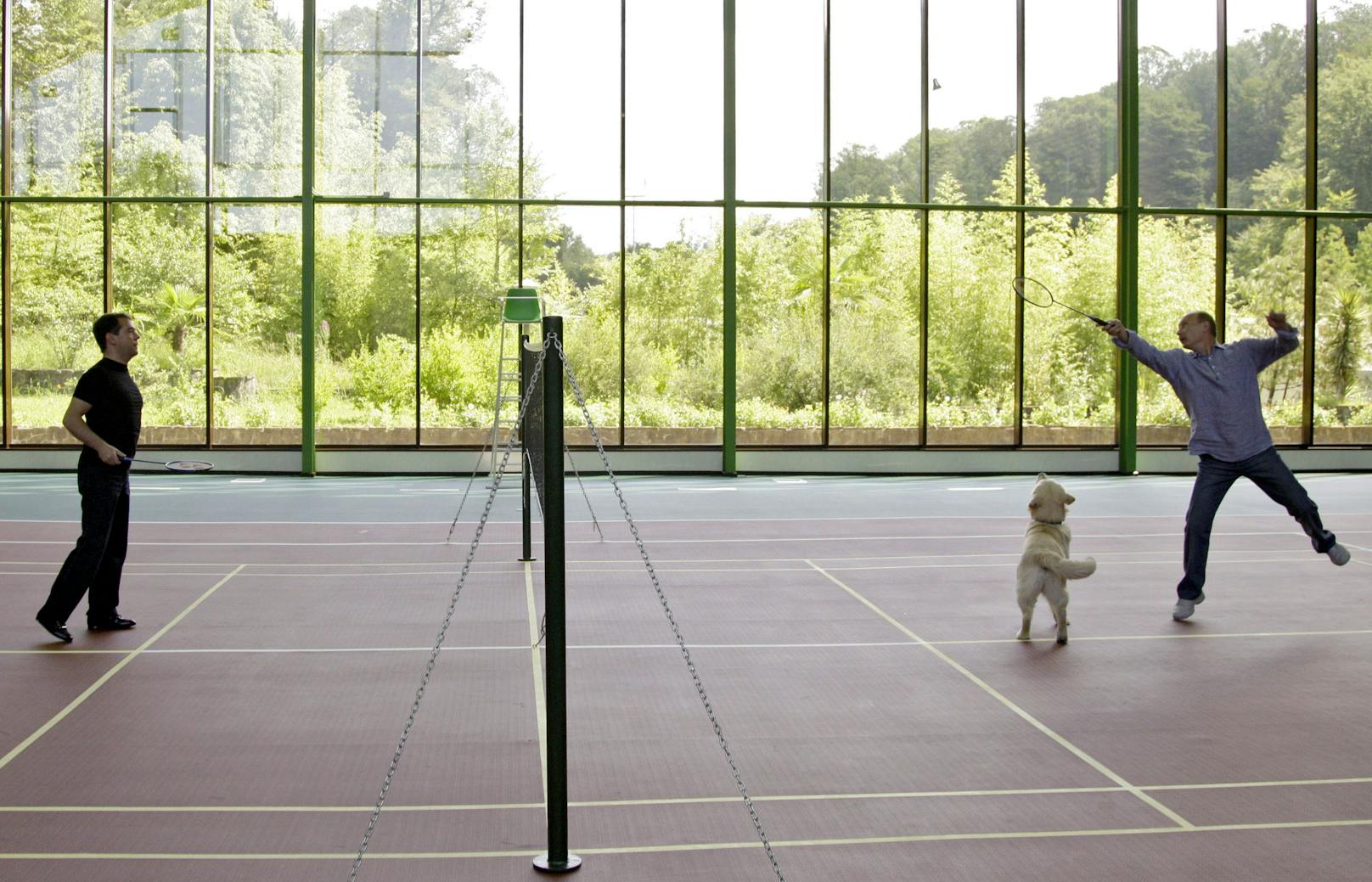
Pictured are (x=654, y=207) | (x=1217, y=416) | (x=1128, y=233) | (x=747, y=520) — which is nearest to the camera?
(x=1217, y=416)

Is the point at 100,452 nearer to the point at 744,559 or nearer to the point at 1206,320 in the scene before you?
the point at 744,559

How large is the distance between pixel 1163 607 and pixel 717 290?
473 inches

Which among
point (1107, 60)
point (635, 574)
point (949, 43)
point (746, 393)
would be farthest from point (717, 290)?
point (635, 574)

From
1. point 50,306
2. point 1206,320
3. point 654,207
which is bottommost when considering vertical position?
point 1206,320

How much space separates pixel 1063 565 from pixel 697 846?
147 inches

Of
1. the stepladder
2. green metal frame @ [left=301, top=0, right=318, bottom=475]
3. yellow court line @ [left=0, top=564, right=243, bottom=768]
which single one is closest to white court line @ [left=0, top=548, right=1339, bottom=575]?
yellow court line @ [left=0, top=564, right=243, bottom=768]

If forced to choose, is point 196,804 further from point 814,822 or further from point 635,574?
point 635,574

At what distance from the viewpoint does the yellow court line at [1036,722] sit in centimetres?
528

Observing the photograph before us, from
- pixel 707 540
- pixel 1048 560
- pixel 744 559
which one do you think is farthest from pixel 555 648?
pixel 707 540

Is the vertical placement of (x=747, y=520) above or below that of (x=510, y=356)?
below

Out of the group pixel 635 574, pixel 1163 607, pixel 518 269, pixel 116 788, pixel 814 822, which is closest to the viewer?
pixel 814 822

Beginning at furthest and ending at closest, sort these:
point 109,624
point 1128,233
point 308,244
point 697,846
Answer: point 1128,233 → point 308,244 → point 109,624 → point 697,846

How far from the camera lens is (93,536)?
791 centimetres

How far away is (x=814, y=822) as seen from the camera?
5.08 meters
